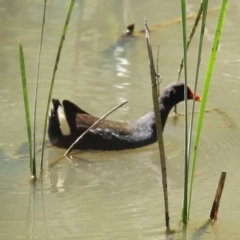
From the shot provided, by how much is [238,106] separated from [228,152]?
3.83 feet

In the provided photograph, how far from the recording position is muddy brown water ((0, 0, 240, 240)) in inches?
192

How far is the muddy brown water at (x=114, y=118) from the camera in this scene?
488cm

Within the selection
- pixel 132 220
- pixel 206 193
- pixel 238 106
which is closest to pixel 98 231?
pixel 132 220

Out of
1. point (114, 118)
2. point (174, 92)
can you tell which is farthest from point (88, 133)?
point (174, 92)

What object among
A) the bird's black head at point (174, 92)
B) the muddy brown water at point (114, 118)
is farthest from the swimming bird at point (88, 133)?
the bird's black head at point (174, 92)

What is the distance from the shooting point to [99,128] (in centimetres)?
667

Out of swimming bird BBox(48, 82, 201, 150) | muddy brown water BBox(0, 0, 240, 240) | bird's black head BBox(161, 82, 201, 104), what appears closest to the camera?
muddy brown water BBox(0, 0, 240, 240)

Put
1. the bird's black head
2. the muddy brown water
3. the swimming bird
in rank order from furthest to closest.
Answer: the bird's black head, the swimming bird, the muddy brown water

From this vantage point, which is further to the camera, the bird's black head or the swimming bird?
the bird's black head

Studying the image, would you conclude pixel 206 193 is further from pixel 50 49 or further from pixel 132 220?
pixel 50 49

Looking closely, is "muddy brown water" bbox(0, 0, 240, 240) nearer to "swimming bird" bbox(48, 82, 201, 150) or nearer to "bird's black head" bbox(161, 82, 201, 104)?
"swimming bird" bbox(48, 82, 201, 150)

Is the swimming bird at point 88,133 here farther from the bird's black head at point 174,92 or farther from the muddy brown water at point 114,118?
→ the bird's black head at point 174,92

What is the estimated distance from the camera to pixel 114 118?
23.9ft

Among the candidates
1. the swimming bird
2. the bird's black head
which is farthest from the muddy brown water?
the bird's black head
